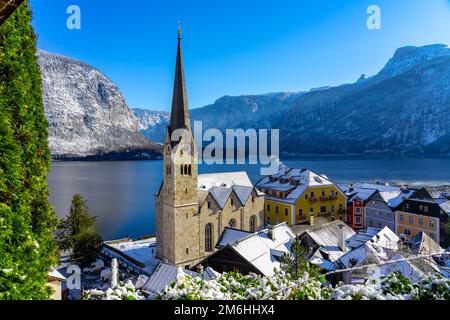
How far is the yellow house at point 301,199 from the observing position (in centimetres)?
3959

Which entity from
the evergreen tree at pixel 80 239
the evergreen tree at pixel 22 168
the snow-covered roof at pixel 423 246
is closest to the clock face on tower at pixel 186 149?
the evergreen tree at pixel 80 239

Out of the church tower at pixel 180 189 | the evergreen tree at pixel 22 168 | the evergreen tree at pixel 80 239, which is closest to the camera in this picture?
the evergreen tree at pixel 22 168

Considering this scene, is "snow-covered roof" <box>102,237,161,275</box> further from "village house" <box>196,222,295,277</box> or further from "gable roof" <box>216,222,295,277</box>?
"gable roof" <box>216,222,295,277</box>

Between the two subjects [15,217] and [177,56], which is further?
[177,56]

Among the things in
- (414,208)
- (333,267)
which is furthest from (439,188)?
(333,267)

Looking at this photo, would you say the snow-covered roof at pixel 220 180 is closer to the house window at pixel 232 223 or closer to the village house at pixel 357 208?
the house window at pixel 232 223

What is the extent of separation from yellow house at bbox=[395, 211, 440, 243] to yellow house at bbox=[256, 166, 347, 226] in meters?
7.20

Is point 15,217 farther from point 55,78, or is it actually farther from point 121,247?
point 55,78

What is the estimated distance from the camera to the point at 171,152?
29.9 meters

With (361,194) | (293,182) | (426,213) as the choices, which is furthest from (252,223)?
(426,213)

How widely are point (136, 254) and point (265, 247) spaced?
16.1m

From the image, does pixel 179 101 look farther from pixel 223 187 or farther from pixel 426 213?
pixel 426 213

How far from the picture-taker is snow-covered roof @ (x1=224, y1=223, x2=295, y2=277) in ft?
68.7
